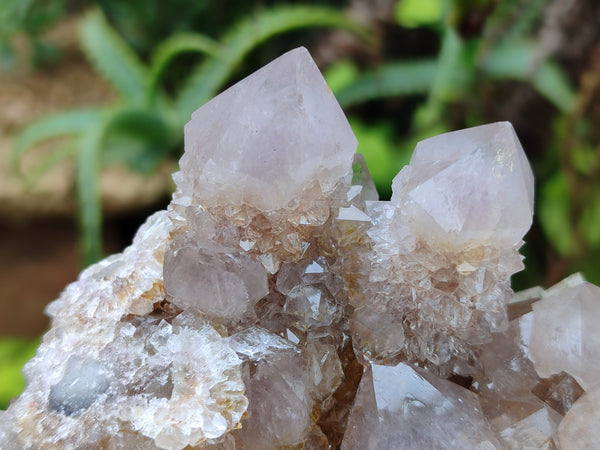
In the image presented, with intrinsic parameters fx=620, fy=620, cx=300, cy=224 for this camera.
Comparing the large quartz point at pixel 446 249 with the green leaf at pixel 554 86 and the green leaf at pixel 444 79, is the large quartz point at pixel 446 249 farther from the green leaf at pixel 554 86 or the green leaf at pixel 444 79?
the green leaf at pixel 554 86

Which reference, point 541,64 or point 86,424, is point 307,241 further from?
point 541,64

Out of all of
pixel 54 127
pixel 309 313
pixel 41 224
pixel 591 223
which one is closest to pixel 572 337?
pixel 309 313

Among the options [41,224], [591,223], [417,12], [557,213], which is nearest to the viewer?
[591,223]

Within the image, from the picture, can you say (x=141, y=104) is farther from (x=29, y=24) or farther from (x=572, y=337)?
(x=572, y=337)

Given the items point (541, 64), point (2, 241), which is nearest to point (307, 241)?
point (541, 64)

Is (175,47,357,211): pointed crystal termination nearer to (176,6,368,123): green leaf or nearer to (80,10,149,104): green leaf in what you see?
(176,6,368,123): green leaf

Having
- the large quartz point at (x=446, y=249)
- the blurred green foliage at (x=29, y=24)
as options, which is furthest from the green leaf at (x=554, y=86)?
the blurred green foliage at (x=29, y=24)
